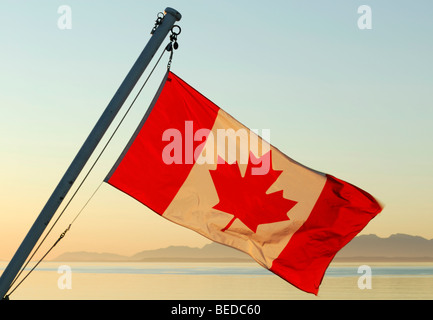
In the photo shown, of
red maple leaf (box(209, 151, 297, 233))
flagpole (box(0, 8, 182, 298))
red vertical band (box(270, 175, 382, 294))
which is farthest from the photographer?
red vertical band (box(270, 175, 382, 294))

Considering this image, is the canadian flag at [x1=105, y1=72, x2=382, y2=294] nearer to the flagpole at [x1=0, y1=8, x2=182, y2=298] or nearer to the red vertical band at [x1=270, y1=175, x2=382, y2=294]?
the red vertical band at [x1=270, y1=175, x2=382, y2=294]

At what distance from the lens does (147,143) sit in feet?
33.0

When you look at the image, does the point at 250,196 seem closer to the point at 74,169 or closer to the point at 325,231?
the point at 325,231

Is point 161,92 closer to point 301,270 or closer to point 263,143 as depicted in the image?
point 263,143

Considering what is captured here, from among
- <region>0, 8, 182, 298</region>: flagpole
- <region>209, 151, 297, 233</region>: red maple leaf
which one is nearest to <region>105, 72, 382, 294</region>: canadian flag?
<region>209, 151, 297, 233</region>: red maple leaf

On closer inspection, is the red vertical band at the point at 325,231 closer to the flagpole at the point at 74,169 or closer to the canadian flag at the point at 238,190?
the canadian flag at the point at 238,190

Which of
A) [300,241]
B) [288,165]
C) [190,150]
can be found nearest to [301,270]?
[300,241]

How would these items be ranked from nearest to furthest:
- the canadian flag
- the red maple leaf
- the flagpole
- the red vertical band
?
the flagpole
the canadian flag
the red maple leaf
the red vertical band

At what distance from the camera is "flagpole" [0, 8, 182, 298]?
7711mm

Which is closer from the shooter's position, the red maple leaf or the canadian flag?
the canadian flag

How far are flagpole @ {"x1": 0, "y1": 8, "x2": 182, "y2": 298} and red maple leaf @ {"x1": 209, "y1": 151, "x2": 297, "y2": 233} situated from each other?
2.58m
